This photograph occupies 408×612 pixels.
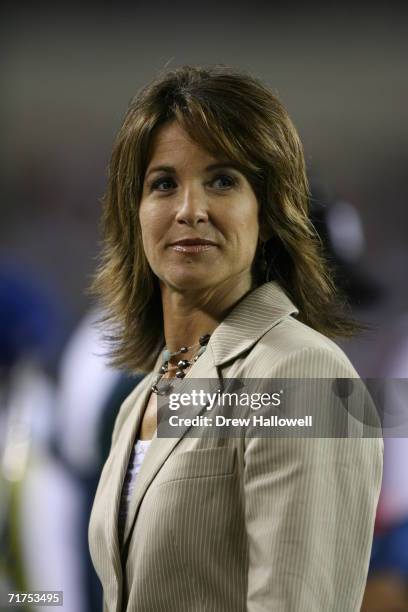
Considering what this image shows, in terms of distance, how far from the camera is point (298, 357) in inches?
35.1

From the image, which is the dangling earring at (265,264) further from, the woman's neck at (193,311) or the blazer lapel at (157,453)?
the blazer lapel at (157,453)

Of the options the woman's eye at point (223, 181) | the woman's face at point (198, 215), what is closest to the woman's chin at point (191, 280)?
the woman's face at point (198, 215)

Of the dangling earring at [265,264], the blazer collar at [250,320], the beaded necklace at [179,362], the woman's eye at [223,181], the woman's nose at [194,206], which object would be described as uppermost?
the woman's eye at [223,181]

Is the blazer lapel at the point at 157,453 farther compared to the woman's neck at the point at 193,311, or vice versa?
the woman's neck at the point at 193,311

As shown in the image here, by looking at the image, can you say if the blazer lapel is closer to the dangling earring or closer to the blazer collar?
the blazer collar

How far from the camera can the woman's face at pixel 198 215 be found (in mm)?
1028

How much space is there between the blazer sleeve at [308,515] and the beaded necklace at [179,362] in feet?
0.75

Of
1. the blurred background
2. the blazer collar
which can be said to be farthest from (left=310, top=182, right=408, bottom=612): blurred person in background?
the blazer collar

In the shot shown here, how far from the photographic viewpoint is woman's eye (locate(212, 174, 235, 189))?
103cm

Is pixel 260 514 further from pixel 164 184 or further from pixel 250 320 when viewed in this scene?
pixel 164 184

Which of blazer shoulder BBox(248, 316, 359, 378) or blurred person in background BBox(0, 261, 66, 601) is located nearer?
blazer shoulder BBox(248, 316, 359, 378)

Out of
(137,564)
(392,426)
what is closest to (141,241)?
(137,564)

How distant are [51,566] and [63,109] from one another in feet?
3.45

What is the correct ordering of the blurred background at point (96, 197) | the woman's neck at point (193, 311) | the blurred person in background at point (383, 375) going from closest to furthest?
the woman's neck at point (193, 311) < the blurred person in background at point (383, 375) < the blurred background at point (96, 197)
